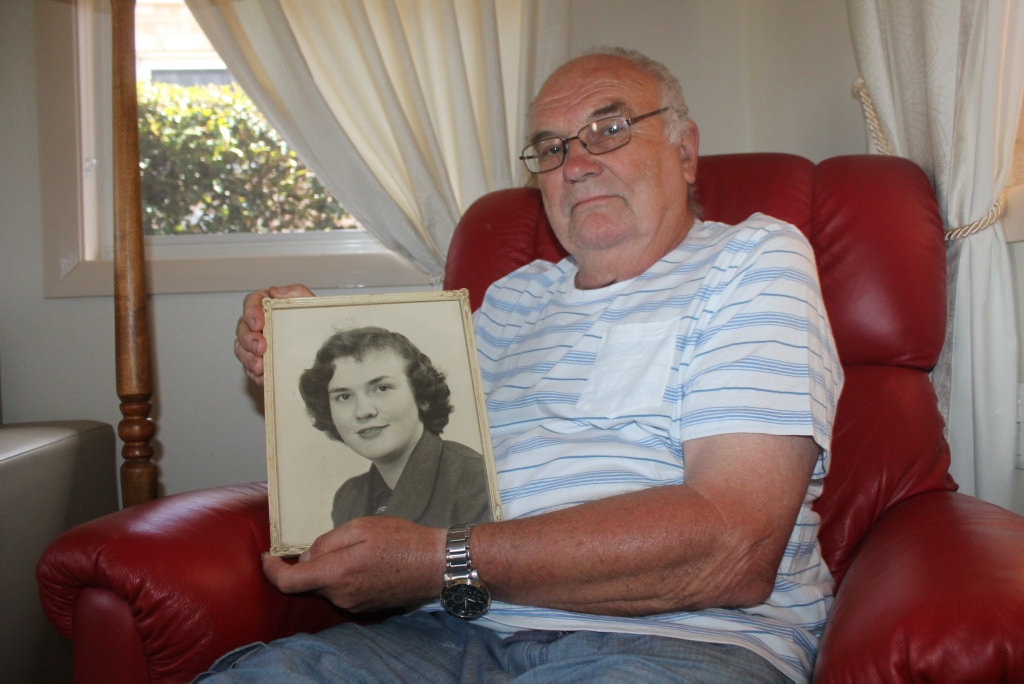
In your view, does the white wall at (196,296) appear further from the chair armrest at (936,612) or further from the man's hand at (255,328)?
the chair armrest at (936,612)

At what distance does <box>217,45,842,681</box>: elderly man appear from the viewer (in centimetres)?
96

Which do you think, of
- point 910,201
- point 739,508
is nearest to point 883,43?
point 910,201

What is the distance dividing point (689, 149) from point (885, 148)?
20.5 inches

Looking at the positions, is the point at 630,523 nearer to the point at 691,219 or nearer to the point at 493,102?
the point at 691,219

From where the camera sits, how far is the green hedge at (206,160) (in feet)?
8.03

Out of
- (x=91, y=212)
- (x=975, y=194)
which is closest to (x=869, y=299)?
(x=975, y=194)

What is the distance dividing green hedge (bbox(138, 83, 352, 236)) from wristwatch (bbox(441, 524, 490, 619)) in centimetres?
171

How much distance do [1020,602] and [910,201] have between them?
32.2 inches

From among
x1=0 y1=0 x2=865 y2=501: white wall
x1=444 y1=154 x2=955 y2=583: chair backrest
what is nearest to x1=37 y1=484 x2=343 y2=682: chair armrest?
x1=444 y1=154 x2=955 y2=583: chair backrest

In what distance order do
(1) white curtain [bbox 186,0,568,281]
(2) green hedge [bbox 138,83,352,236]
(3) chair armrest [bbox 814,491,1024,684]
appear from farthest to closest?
(2) green hedge [bbox 138,83,352,236] < (1) white curtain [bbox 186,0,568,281] < (3) chair armrest [bbox 814,491,1024,684]

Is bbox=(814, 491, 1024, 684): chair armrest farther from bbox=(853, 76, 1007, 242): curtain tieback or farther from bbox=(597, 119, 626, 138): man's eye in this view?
bbox=(597, 119, 626, 138): man's eye

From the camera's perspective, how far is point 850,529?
1279 millimetres

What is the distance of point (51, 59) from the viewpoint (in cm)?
222

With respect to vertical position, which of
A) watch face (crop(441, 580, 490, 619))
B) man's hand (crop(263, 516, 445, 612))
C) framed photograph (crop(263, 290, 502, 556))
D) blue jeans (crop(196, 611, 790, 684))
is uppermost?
framed photograph (crop(263, 290, 502, 556))
